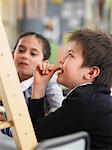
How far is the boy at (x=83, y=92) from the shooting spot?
1.12 meters

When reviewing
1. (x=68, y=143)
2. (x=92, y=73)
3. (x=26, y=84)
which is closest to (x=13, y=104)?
(x=68, y=143)

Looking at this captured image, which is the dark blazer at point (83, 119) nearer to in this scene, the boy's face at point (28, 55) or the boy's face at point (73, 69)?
the boy's face at point (73, 69)

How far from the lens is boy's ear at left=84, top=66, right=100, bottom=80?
1.23m

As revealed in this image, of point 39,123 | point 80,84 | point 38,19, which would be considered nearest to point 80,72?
point 80,84

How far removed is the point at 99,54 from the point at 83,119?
0.23 m

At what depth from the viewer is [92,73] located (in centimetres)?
124

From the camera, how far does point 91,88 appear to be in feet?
3.87

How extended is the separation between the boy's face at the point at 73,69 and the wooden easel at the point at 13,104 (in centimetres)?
23

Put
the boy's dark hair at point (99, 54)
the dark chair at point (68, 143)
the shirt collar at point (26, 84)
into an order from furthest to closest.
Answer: the shirt collar at point (26, 84) < the boy's dark hair at point (99, 54) < the dark chair at point (68, 143)

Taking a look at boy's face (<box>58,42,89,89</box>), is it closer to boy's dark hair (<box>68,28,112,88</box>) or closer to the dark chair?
boy's dark hair (<box>68,28,112,88</box>)

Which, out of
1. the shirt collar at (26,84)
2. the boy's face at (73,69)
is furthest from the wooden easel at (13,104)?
the shirt collar at (26,84)

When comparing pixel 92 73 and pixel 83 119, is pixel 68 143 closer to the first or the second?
pixel 83 119

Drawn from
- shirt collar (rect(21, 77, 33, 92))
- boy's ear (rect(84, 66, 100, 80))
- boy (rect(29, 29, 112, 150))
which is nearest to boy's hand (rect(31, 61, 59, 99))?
boy (rect(29, 29, 112, 150))

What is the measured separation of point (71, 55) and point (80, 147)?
35 centimetres
